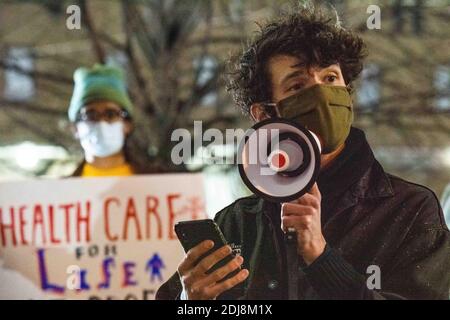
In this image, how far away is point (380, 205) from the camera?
2496mm

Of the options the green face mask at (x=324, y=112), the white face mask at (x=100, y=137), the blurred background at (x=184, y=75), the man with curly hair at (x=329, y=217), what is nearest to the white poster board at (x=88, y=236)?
the white face mask at (x=100, y=137)

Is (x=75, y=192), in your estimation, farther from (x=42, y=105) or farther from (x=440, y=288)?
(x=42, y=105)

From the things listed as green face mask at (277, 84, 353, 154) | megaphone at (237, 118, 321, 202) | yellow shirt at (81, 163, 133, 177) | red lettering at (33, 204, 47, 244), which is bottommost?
red lettering at (33, 204, 47, 244)

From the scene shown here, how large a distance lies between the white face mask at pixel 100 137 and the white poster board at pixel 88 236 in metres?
0.11

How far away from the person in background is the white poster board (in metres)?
0.06

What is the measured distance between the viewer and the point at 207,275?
8.24ft

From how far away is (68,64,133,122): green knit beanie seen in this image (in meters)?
3.05

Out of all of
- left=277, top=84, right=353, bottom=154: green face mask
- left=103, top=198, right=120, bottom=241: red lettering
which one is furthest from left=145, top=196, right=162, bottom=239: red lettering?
left=277, top=84, right=353, bottom=154: green face mask

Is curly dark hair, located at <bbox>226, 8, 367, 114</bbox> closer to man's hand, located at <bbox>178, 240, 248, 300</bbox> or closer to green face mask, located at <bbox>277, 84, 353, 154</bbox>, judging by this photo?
green face mask, located at <bbox>277, 84, 353, 154</bbox>

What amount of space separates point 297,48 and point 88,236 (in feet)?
3.56

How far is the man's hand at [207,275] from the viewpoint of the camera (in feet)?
8.17

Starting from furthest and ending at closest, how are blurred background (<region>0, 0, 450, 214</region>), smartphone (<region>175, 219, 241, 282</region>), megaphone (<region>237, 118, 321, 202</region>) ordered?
blurred background (<region>0, 0, 450, 214</region>) → smartphone (<region>175, 219, 241, 282</region>) → megaphone (<region>237, 118, 321, 202</region>)

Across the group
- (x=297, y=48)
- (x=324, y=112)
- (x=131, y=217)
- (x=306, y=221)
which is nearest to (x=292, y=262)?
(x=306, y=221)

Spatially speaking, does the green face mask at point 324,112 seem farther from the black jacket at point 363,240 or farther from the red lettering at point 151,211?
the red lettering at point 151,211
